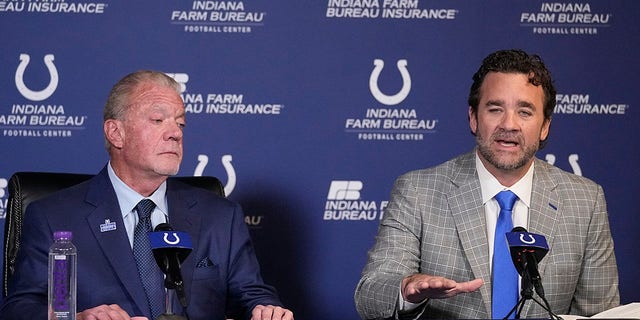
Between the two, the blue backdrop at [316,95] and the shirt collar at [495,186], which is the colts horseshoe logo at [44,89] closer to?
the blue backdrop at [316,95]

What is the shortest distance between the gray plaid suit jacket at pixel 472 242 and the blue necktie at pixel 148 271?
0.67m

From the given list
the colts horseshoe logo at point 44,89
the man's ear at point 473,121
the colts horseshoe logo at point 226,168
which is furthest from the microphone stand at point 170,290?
the colts horseshoe logo at point 44,89

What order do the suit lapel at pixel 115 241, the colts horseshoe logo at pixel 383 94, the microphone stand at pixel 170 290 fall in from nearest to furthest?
the microphone stand at pixel 170 290 < the suit lapel at pixel 115 241 < the colts horseshoe logo at pixel 383 94

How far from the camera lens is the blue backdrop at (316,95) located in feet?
15.5

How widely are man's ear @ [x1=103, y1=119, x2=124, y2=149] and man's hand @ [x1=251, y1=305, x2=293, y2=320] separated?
0.82 meters

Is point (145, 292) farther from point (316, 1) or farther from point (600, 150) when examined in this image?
point (600, 150)

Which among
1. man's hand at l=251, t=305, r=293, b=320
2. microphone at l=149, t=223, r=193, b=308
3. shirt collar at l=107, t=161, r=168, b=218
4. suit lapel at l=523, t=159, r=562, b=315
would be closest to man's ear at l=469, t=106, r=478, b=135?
suit lapel at l=523, t=159, r=562, b=315

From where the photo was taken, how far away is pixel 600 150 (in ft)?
16.6

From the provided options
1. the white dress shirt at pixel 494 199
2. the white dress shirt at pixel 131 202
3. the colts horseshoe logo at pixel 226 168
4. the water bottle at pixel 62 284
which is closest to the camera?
the water bottle at pixel 62 284

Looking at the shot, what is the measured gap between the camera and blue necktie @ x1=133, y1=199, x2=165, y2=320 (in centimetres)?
343

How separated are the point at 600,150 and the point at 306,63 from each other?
59.1 inches

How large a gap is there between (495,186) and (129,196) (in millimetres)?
1282

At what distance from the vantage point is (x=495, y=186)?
12.0 ft

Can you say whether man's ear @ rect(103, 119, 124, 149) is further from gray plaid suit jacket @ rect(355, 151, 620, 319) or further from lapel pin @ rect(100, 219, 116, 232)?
gray plaid suit jacket @ rect(355, 151, 620, 319)
